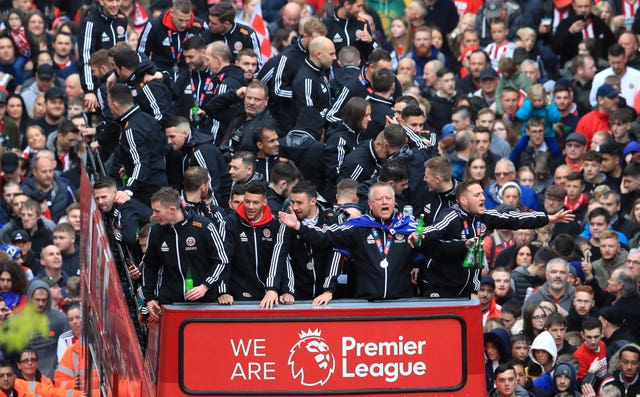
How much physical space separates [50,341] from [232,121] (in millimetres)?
3012

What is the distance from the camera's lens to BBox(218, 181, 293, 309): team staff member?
1249cm

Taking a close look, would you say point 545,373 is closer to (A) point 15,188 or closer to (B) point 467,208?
(B) point 467,208

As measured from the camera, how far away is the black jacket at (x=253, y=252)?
41.2 feet

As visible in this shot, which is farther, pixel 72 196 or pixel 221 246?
pixel 72 196

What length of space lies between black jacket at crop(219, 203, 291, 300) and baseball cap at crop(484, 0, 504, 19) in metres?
11.2

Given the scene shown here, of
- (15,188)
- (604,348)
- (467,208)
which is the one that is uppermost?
(467,208)

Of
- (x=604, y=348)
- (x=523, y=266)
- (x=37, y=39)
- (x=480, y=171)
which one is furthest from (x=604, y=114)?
(x=37, y=39)

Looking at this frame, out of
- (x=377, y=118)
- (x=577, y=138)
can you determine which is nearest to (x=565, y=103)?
(x=577, y=138)

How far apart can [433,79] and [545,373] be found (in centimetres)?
667

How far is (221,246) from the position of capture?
40.8 feet

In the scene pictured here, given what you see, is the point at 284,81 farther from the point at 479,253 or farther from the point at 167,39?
the point at 479,253

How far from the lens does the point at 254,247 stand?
1265 cm

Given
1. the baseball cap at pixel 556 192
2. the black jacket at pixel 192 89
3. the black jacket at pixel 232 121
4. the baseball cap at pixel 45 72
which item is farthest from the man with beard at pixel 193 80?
the baseball cap at pixel 45 72

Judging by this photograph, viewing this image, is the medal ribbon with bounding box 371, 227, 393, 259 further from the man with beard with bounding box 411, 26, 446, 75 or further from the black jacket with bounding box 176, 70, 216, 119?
the man with beard with bounding box 411, 26, 446, 75
